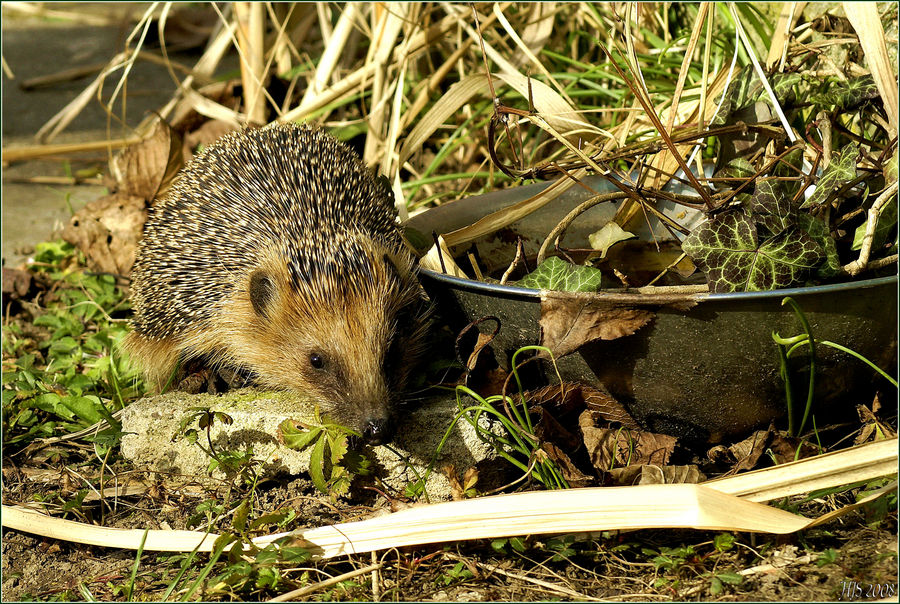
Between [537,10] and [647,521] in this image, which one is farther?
[537,10]

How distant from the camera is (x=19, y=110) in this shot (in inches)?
325

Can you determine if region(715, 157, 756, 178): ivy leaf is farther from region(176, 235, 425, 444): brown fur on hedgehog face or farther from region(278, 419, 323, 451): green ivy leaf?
region(278, 419, 323, 451): green ivy leaf

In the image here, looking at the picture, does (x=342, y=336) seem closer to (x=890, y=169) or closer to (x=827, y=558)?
(x=827, y=558)

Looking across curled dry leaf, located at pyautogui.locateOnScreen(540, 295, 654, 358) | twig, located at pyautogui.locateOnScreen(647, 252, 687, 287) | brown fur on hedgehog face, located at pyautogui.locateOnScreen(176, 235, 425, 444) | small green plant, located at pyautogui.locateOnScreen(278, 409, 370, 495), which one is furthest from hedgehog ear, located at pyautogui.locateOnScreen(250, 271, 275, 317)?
twig, located at pyautogui.locateOnScreen(647, 252, 687, 287)

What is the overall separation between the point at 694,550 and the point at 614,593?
0.34m

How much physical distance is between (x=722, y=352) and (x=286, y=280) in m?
1.96

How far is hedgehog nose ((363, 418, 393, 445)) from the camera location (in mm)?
3344

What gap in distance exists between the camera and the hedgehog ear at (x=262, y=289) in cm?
396

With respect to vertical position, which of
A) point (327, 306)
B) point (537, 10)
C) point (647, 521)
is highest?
point (537, 10)

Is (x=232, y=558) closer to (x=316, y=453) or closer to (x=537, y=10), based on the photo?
(x=316, y=453)

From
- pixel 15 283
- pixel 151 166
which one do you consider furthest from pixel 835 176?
pixel 15 283

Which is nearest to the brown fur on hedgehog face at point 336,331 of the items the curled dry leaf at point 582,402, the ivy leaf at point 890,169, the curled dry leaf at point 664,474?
the curled dry leaf at point 582,402

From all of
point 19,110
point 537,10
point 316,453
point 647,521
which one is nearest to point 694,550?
point 647,521

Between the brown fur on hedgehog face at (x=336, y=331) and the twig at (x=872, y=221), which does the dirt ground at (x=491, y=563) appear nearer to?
the brown fur on hedgehog face at (x=336, y=331)
